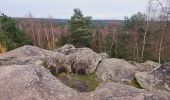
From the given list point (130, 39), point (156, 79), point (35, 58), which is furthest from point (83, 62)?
point (130, 39)

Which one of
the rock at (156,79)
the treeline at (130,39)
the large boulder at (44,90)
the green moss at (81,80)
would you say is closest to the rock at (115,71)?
the green moss at (81,80)

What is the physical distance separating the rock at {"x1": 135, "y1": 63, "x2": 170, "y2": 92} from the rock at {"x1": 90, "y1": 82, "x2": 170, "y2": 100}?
305 cm

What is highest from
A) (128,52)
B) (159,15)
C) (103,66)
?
(159,15)

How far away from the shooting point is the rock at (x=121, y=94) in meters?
9.21

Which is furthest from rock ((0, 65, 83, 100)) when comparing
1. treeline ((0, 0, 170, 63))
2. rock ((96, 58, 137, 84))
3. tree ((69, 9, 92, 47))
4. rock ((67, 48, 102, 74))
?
tree ((69, 9, 92, 47))

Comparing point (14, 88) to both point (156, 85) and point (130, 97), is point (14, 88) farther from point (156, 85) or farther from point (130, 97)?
point (156, 85)

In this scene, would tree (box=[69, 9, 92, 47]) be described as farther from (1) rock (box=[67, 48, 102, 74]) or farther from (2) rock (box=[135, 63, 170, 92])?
(2) rock (box=[135, 63, 170, 92])

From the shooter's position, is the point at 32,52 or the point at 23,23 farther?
the point at 23,23

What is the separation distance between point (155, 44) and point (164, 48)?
86.3 inches

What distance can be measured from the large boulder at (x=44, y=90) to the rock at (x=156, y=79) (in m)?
3.05

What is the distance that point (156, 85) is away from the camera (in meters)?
12.9

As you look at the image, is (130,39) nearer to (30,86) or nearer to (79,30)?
(79,30)

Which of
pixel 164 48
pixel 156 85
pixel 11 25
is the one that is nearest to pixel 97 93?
pixel 156 85

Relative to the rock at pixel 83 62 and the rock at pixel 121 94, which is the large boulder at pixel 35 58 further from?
the rock at pixel 121 94
